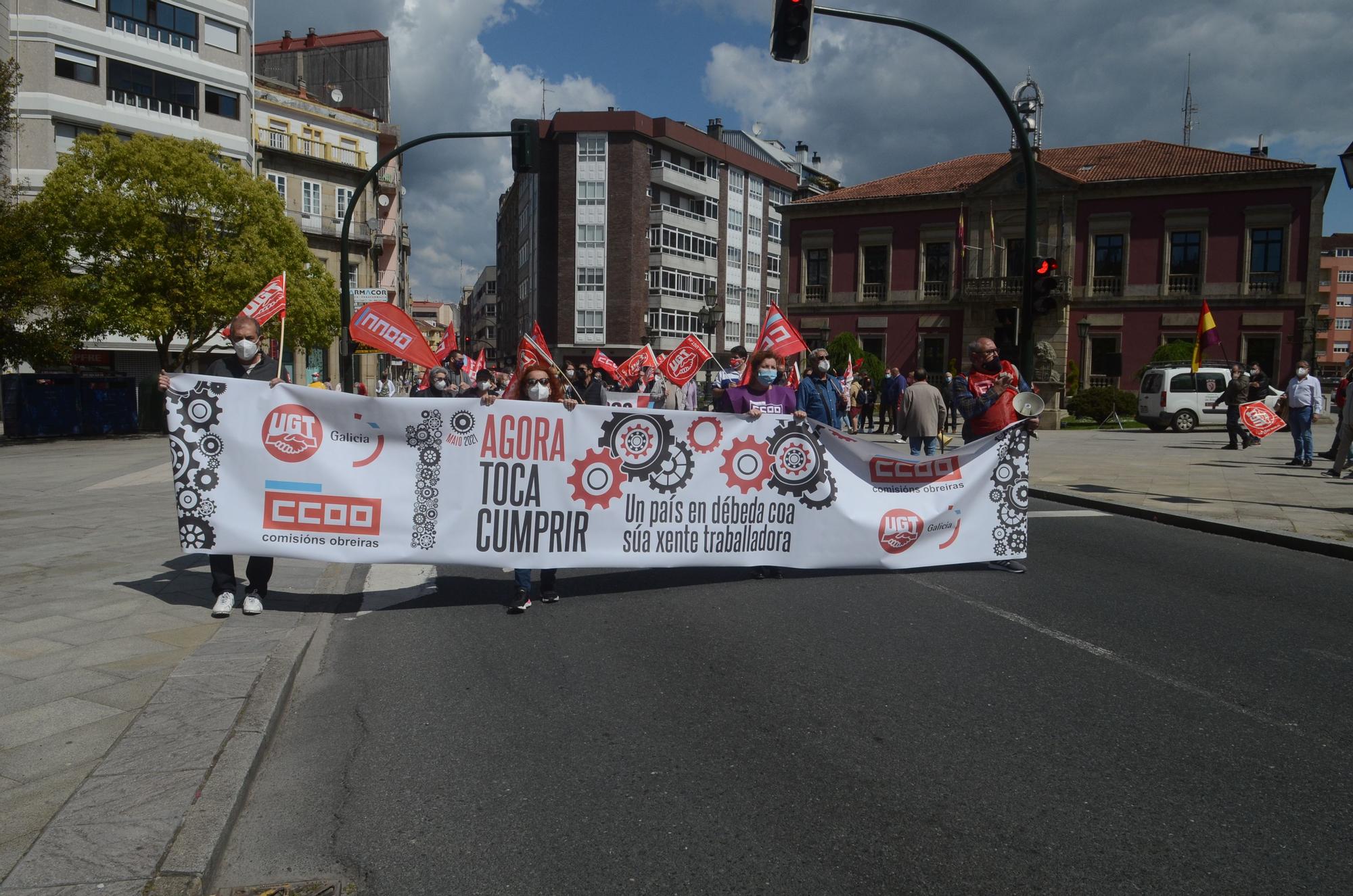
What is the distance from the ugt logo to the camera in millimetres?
6707

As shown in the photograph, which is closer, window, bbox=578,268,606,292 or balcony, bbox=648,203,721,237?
window, bbox=578,268,606,292

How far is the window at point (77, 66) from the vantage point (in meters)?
36.8

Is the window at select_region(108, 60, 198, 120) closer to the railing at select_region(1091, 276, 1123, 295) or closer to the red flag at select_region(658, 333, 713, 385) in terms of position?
the red flag at select_region(658, 333, 713, 385)

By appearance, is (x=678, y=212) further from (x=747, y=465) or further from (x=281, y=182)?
(x=747, y=465)

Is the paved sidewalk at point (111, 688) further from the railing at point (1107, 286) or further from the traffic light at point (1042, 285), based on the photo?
the railing at point (1107, 286)

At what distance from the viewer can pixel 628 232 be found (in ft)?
233

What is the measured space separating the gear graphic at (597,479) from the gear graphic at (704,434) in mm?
566

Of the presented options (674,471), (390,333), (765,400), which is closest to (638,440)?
(674,471)

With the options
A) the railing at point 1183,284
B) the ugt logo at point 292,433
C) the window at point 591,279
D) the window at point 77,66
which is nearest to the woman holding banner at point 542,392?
the ugt logo at point 292,433

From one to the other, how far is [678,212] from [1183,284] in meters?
36.4

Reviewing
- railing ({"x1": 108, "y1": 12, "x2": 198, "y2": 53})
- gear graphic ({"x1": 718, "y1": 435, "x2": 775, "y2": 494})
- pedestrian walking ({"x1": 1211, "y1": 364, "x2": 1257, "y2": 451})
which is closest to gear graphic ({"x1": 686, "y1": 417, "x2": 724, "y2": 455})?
gear graphic ({"x1": 718, "y1": 435, "x2": 775, "y2": 494})

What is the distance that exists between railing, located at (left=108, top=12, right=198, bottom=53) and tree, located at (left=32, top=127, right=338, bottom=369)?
12.3 metres

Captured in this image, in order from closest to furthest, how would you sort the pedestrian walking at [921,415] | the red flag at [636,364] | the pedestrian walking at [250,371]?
1. the pedestrian walking at [250,371]
2. the pedestrian walking at [921,415]
3. the red flag at [636,364]

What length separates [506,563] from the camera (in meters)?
6.95
